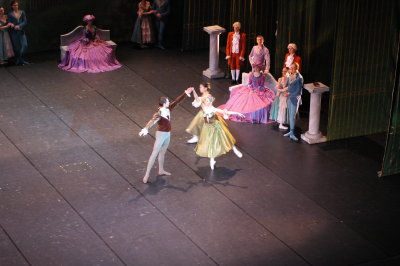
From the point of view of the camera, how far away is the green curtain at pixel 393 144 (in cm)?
1078

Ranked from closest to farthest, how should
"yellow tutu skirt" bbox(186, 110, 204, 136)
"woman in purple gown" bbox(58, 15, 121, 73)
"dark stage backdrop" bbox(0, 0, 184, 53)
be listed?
"yellow tutu skirt" bbox(186, 110, 204, 136) < "woman in purple gown" bbox(58, 15, 121, 73) < "dark stage backdrop" bbox(0, 0, 184, 53)

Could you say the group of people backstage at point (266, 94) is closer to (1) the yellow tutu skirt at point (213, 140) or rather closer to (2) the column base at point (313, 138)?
(2) the column base at point (313, 138)

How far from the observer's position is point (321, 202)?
34.3 feet

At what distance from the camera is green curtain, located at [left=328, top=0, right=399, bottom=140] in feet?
37.1

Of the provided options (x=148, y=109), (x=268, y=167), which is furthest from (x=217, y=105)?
(x=268, y=167)

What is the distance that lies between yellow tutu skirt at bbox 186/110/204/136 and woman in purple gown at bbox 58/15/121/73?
11.9 ft

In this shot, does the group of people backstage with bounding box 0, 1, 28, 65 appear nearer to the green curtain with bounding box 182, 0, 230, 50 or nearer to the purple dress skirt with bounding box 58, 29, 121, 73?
the purple dress skirt with bounding box 58, 29, 121, 73

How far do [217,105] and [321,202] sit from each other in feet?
11.1

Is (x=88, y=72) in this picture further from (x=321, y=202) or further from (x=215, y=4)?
(x=321, y=202)

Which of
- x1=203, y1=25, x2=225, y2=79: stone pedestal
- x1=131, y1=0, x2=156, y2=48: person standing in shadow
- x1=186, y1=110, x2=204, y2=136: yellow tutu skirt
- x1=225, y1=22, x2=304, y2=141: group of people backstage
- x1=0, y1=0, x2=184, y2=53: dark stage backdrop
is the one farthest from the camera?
x1=131, y1=0, x2=156, y2=48: person standing in shadow

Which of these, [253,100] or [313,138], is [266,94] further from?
[313,138]

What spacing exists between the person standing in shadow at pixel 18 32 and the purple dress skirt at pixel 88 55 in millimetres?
724

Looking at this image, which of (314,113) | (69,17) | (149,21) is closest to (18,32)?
(69,17)

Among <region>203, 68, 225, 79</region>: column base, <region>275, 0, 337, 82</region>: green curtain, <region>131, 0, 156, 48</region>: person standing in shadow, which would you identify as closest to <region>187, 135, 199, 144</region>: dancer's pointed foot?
<region>275, 0, 337, 82</region>: green curtain
